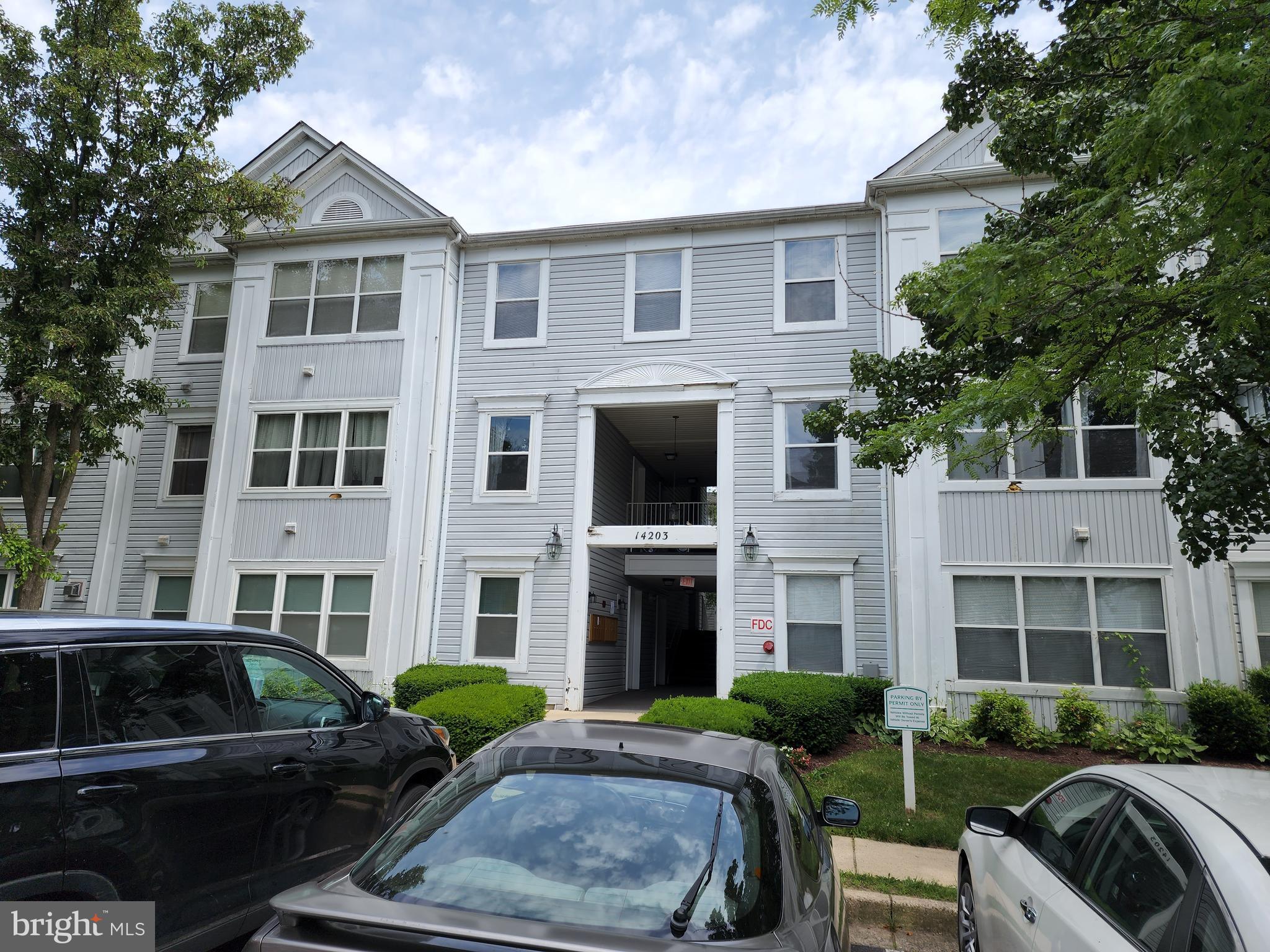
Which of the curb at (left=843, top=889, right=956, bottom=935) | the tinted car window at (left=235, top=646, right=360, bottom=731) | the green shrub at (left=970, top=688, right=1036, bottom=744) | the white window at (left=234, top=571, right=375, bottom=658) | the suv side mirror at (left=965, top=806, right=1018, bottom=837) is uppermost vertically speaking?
the white window at (left=234, top=571, right=375, bottom=658)

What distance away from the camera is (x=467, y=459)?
15398 millimetres

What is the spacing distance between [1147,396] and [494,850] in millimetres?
7168

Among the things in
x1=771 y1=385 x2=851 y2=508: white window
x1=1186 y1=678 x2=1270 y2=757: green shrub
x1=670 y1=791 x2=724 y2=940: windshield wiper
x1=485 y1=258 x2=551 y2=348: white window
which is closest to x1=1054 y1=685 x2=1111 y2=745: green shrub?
x1=1186 y1=678 x2=1270 y2=757: green shrub

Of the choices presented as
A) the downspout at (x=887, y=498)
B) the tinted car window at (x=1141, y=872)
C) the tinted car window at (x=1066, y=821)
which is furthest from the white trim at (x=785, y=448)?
the tinted car window at (x=1141, y=872)

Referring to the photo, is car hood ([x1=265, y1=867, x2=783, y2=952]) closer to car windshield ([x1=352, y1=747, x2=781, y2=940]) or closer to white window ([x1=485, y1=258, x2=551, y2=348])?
car windshield ([x1=352, y1=747, x2=781, y2=940])

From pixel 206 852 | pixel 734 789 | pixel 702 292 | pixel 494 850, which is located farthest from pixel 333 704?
pixel 702 292

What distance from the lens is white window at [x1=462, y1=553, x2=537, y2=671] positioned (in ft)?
47.5

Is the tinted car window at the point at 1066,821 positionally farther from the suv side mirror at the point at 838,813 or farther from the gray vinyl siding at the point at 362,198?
the gray vinyl siding at the point at 362,198

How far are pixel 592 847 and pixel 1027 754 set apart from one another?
10501mm

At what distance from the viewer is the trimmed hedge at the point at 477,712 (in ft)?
31.0

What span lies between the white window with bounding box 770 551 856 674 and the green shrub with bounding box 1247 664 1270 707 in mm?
5474

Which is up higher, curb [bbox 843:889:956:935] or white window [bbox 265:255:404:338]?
white window [bbox 265:255:404:338]

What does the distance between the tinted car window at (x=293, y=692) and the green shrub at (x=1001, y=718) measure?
32.1 feet

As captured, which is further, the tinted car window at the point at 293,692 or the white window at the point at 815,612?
the white window at the point at 815,612
